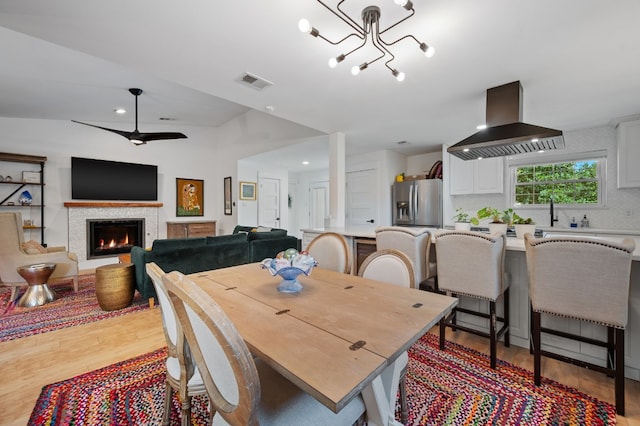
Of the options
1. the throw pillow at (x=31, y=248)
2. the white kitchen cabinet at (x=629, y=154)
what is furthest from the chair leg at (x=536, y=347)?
the throw pillow at (x=31, y=248)

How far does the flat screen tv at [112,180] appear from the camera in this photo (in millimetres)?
5090

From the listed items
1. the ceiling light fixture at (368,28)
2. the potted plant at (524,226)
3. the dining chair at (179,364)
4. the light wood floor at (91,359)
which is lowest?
the light wood floor at (91,359)

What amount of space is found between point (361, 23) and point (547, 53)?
144cm

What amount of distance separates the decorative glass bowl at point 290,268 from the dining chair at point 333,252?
0.69 meters

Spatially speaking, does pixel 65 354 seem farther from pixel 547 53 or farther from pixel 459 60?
pixel 547 53

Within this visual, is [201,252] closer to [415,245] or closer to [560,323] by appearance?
[415,245]

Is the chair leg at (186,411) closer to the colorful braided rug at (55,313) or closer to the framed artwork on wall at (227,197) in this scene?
the colorful braided rug at (55,313)

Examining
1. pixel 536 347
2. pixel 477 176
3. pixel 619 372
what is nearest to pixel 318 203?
pixel 477 176

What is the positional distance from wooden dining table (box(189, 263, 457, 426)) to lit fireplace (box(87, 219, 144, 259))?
5.13 metres

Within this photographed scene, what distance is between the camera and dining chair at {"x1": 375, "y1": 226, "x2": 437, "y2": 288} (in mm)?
2323

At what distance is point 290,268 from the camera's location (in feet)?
4.89

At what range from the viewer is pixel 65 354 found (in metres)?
2.22

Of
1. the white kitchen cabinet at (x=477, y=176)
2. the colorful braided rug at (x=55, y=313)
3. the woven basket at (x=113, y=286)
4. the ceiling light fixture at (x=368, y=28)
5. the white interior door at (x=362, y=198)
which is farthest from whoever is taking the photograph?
the white interior door at (x=362, y=198)

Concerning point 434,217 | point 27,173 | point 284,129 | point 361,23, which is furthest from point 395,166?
point 27,173
